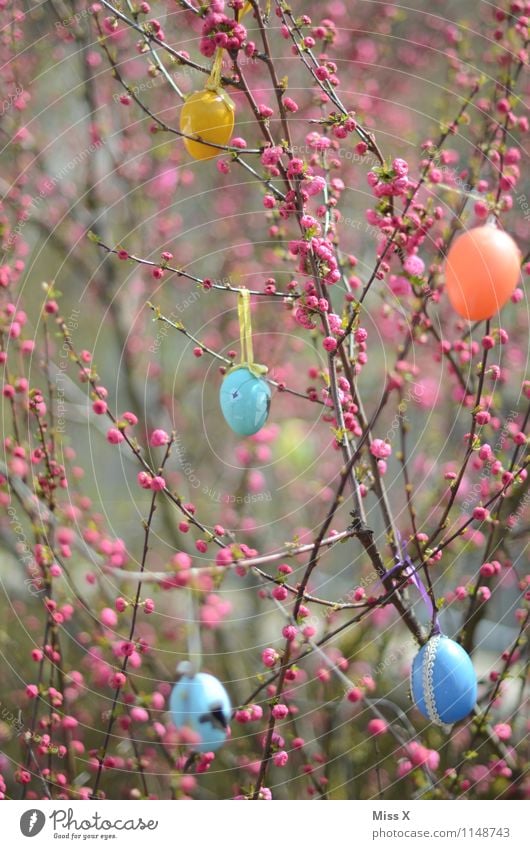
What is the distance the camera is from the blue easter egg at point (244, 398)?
854mm

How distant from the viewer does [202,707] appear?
0.94 metres

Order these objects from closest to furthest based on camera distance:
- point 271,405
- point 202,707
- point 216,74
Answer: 1. point 216,74
2. point 202,707
3. point 271,405

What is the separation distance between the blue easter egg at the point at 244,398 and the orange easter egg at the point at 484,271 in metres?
0.27

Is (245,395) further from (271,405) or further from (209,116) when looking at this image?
(271,405)

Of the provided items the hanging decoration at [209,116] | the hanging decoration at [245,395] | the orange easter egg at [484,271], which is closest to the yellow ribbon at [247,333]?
the hanging decoration at [245,395]

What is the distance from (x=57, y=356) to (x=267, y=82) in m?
0.67

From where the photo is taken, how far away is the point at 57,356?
62.6 inches

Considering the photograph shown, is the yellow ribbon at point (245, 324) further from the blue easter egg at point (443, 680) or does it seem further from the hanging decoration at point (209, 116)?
the blue easter egg at point (443, 680)

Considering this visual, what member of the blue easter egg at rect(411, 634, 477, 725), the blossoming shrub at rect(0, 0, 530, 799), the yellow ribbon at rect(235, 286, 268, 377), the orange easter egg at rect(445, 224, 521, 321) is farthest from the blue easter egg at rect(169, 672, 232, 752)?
the orange easter egg at rect(445, 224, 521, 321)

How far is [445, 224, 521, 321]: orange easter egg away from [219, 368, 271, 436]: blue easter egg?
0.89 feet

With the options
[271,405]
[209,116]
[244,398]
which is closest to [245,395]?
[244,398]

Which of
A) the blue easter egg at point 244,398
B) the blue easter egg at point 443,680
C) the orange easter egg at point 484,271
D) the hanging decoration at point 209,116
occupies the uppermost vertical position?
the hanging decoration at point 209,116

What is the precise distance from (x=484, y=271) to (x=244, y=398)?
0.31 metres
